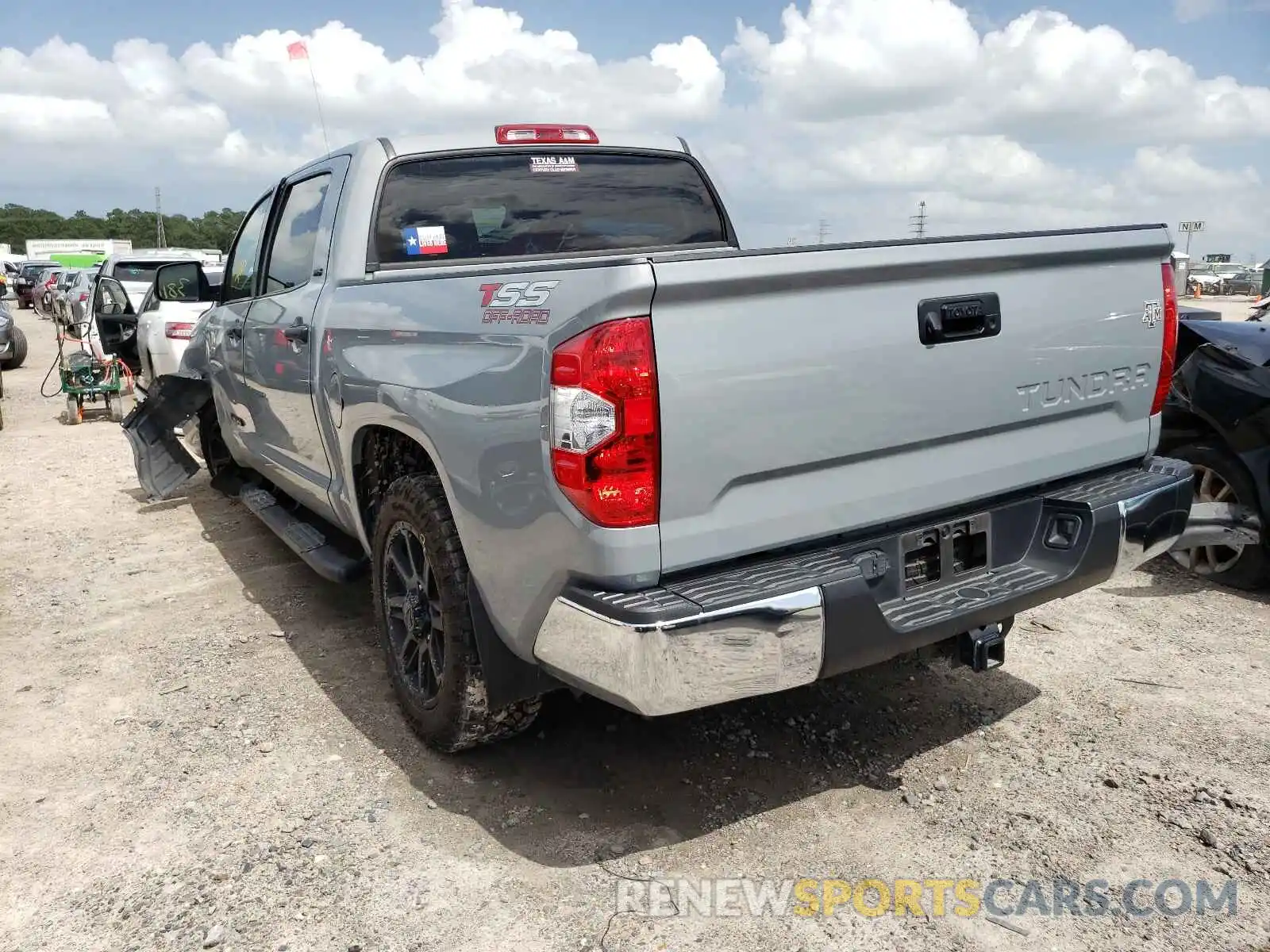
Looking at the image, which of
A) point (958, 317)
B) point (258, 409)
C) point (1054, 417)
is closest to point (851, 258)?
point (958, 317)

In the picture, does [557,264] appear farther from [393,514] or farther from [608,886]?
[608,886]

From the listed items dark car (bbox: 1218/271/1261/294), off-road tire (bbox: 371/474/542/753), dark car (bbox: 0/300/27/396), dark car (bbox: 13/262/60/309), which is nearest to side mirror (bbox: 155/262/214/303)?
off-road tire (bbox: 371/474/542/753)

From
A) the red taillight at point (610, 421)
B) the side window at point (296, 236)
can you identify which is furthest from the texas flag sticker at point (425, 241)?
the red taillight at point (610, 421)

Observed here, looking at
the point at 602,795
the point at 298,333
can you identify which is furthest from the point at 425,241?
the point at 602,795

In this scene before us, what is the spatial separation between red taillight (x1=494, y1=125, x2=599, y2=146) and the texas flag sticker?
57 centimetres

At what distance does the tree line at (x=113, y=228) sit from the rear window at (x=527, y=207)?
98424mm

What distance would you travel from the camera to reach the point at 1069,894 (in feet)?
8.25

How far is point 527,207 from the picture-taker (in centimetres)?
396

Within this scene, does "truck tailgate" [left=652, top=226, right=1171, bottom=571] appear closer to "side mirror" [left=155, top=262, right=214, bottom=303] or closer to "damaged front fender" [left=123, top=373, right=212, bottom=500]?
"side mirror" [left=155, top=262, right=214, bottom=303]

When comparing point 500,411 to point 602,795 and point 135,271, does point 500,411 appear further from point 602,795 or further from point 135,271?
point 135,271

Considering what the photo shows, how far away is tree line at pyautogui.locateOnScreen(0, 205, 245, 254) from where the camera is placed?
97062 millimetres

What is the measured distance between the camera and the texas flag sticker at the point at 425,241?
377 centimetres

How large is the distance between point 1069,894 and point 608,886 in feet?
3.81

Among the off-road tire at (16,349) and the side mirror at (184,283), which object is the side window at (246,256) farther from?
the off-road tire at (16,349)
